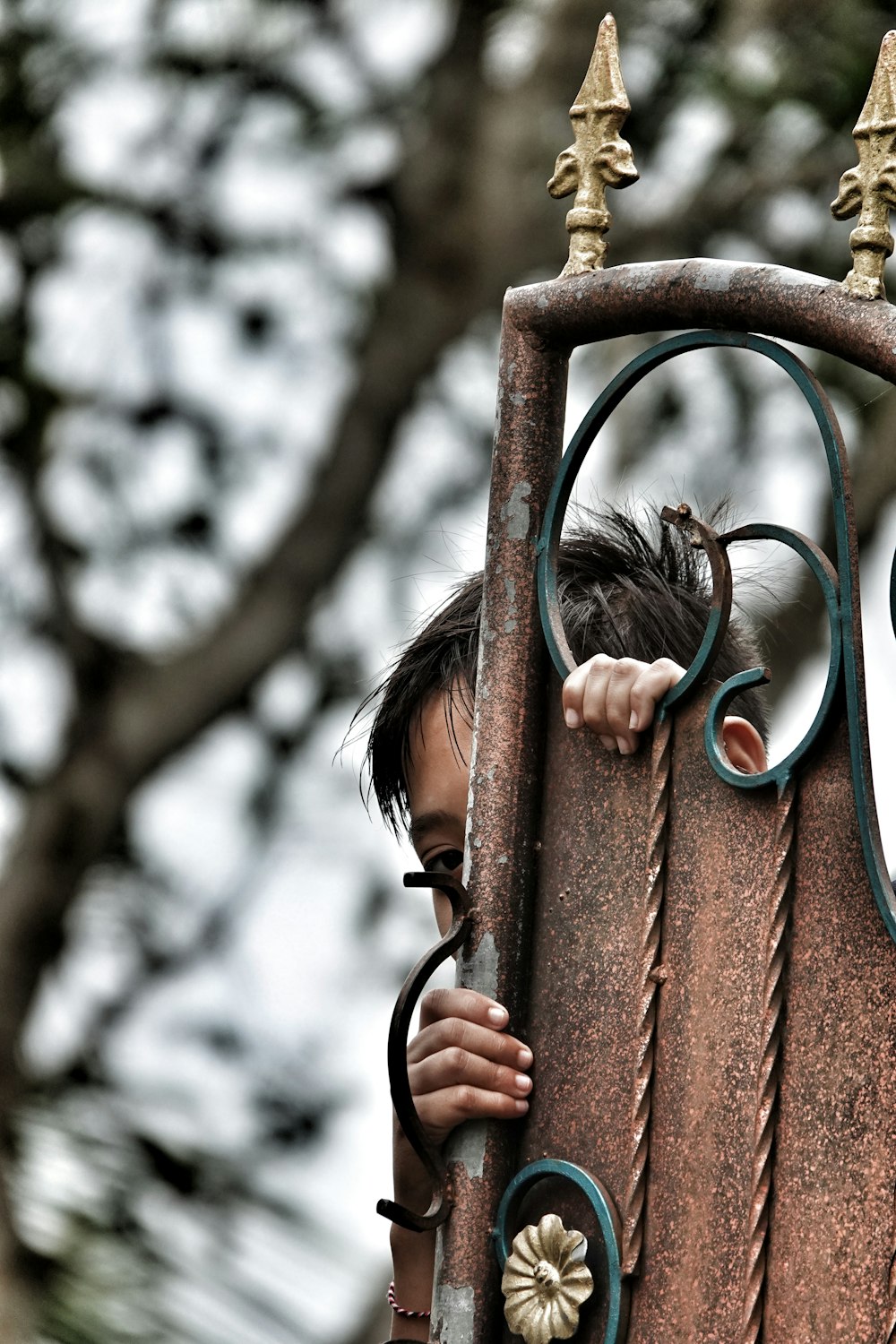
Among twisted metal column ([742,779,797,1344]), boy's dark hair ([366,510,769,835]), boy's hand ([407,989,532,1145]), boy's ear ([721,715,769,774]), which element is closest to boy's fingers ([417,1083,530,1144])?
boy's hand ([407,989,532,1145])

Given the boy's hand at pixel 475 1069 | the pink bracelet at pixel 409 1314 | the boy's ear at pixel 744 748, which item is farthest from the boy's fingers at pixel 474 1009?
the pink bracelet at pixel 409 1314

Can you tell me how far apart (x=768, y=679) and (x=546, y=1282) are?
0.33 meters

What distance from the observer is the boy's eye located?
1.36 m

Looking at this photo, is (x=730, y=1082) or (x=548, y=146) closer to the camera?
(x=730, y=1082)

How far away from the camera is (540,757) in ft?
3.39

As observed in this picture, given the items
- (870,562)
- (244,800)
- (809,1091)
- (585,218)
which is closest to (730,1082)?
(809,1091)

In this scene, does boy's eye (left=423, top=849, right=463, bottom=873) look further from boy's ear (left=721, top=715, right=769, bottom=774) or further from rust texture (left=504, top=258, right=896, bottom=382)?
rust texture (left=504, top=258, right=896, bottom=382)

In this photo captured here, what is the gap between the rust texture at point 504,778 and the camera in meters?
0.98

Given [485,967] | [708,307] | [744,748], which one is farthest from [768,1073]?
[708,307]

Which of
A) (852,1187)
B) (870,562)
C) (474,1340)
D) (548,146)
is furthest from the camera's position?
(548,146)

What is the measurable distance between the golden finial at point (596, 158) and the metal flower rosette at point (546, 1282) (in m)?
0.53

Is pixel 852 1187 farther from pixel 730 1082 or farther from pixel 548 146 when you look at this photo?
pixel 548 146

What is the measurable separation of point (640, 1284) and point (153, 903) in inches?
96.0

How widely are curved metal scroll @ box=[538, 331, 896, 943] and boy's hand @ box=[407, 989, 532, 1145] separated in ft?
0.62
